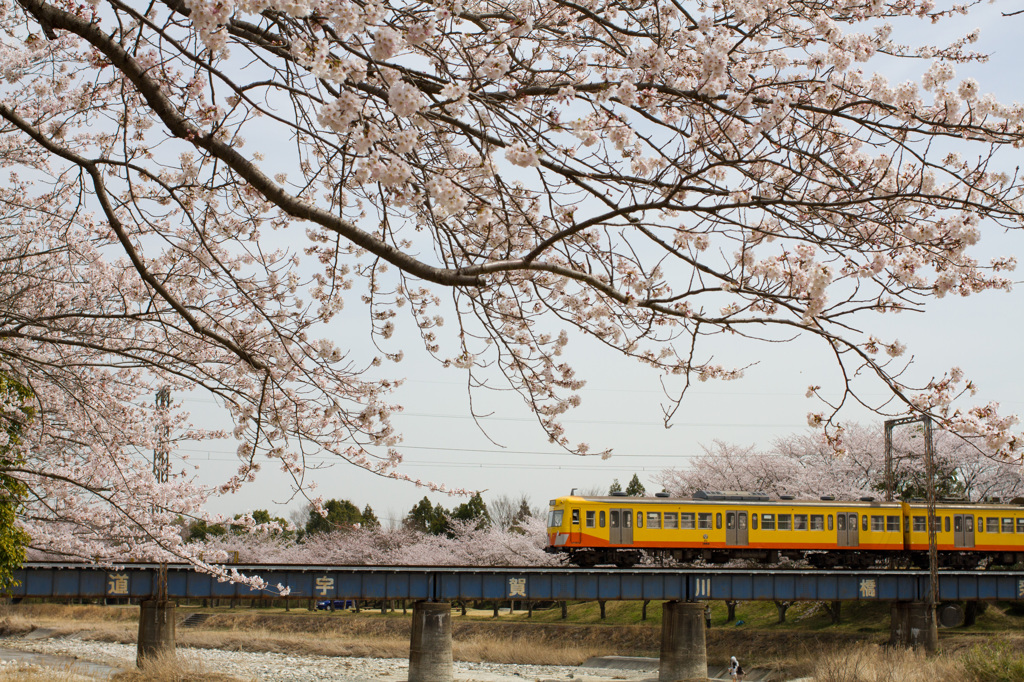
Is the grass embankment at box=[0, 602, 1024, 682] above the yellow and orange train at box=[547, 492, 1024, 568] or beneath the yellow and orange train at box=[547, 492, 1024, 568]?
beneath

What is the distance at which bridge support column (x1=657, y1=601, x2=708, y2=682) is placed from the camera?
89.7ft

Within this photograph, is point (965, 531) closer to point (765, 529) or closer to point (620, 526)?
point (765, 529)

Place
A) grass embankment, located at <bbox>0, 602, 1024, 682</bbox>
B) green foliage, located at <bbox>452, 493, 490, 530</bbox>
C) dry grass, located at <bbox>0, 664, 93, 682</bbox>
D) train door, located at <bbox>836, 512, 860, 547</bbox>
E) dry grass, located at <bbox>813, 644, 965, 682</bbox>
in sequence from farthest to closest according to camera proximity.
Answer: green foliage, located at <bbox>452, 493, 490, 530</bbox>
train door, located at <bbox>836, 512, 860, 547</bbox>
grass embankment, located at <bbox>0, 602, 1024, 682</bbox>
dry grass, located at <bbox>813, 644, 965, 682</bbox>
dry grass, located at <bbox>0, 664, 93, 682</bbox>

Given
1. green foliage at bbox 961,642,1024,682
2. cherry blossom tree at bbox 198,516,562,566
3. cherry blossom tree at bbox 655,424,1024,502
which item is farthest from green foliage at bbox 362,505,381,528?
green foliage at bbox 961,642,1024,682

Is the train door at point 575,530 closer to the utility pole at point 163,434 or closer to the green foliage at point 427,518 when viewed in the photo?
the utility pole at point 163,434

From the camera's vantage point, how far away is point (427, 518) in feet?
222

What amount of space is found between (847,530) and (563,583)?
31.3 feet

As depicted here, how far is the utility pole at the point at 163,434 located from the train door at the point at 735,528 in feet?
55.8

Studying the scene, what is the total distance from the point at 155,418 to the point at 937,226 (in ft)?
42.0

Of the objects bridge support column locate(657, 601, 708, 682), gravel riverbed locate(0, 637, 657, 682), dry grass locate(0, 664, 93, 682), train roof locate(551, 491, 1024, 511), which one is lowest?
gravel riverbed locate(0, 637, 657, 682)

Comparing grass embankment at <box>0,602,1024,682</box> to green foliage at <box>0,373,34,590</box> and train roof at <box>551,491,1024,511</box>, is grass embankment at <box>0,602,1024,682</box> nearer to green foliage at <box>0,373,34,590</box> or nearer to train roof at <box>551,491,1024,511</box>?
train roof at <box>551,491,1024,511</box>

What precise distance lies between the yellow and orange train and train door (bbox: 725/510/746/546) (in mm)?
32

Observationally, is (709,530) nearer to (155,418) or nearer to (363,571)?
(363,571)

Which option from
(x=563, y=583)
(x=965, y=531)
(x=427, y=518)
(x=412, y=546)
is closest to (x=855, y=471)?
(x=965, y=531)
